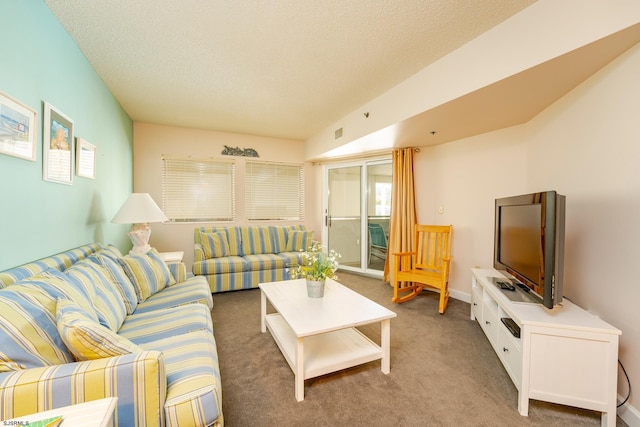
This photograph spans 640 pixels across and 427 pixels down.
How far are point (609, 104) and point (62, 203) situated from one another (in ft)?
12.3

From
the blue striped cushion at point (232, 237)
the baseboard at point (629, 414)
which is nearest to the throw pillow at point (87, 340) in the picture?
the baseboard at point (629, 414)

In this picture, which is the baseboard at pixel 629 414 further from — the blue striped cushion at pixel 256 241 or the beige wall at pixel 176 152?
the beige wall at pixel 176 152

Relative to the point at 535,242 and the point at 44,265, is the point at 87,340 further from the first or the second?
the point at 535,242

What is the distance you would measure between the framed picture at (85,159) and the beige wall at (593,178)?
375 centimetres

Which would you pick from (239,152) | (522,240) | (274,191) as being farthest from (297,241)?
(522,240)

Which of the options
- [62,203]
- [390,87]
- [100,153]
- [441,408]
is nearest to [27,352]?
[62,203]

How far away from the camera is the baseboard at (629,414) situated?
146 cm

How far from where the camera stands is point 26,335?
3.26 ft

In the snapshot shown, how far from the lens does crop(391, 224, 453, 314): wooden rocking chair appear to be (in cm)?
317

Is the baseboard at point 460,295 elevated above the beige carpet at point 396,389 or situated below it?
above

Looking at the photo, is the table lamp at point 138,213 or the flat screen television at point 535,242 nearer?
the flat screen television at point 535,242

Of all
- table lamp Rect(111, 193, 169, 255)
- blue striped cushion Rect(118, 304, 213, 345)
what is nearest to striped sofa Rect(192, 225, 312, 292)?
table lamp Rect(111, 193, 169, 255)

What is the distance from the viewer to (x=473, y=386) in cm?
180

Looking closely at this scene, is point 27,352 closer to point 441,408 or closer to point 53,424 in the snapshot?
point 53,424
